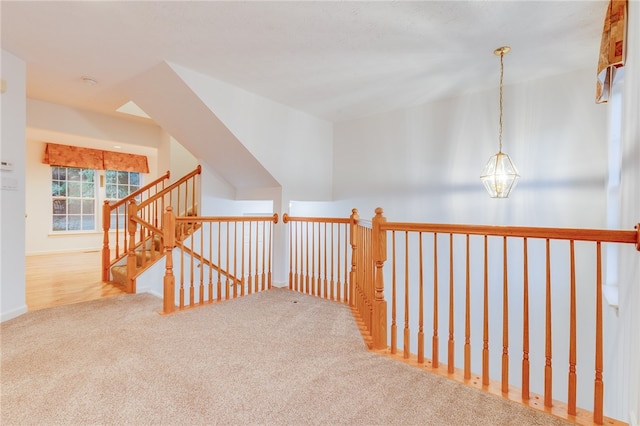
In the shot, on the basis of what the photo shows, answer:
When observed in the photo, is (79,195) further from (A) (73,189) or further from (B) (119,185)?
(B) (119,185)

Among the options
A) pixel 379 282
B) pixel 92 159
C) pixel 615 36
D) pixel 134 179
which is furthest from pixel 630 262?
pixel 134 179

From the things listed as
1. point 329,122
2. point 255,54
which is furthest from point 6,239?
point 329,122

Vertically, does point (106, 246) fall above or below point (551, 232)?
below

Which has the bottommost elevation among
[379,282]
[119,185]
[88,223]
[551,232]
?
[379,282]

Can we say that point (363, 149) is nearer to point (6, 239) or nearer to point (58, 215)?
point (6, 239)

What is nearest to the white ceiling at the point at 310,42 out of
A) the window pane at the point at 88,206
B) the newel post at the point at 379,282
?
the newel post at the point at 379,282

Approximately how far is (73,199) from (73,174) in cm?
53

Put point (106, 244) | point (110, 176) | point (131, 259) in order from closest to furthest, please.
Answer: point (131, 259), point (106, 244), point (110, 176)

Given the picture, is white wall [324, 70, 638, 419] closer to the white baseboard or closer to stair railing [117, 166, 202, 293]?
stair railing [117, 166, 202, 293]

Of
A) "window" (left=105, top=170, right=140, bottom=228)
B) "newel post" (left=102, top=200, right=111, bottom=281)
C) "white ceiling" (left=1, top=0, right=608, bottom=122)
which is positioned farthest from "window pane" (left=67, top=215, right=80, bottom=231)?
"white ceiling" (left=1, top=0, right=608, bottom=122)

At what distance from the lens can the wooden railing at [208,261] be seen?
9.51ft

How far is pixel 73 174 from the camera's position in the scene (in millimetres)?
6539

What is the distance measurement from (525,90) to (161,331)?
423 centimetres

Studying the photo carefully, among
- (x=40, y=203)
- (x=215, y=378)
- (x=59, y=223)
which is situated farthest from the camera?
(x=59, y=223)
